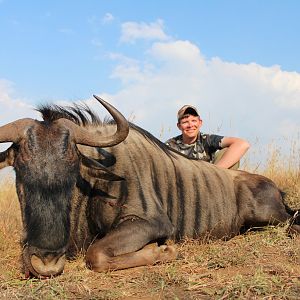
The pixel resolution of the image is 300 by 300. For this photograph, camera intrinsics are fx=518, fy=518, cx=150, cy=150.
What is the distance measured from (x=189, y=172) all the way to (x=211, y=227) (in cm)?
58

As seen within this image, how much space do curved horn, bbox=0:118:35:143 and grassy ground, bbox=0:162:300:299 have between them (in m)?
0.96

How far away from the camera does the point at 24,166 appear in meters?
3.50

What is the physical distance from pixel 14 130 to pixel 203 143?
3.29 metres

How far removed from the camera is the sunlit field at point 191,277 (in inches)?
113

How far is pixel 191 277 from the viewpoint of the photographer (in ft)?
10.4

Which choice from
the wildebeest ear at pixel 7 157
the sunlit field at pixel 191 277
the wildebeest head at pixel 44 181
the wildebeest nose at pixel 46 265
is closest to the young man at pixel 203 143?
the sunlit field at pixel 191 277

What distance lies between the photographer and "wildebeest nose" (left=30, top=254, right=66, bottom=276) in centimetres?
325

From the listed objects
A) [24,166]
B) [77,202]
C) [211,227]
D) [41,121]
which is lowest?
[211,227]

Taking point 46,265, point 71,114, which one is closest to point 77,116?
point 71,114

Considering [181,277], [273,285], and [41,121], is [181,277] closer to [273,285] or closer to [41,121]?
[273,285]

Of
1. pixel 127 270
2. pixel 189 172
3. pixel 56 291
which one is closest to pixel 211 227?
pixel 189 172

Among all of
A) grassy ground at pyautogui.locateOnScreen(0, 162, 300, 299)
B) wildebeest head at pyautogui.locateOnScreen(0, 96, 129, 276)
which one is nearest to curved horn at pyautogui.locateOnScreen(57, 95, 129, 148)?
wildebeest head at pyautogui.locateOnScreen(0, 96, 129, 276)

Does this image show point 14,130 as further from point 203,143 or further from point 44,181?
point 203,143

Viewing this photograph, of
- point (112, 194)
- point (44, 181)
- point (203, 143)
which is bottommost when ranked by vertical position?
point (112, 194)
